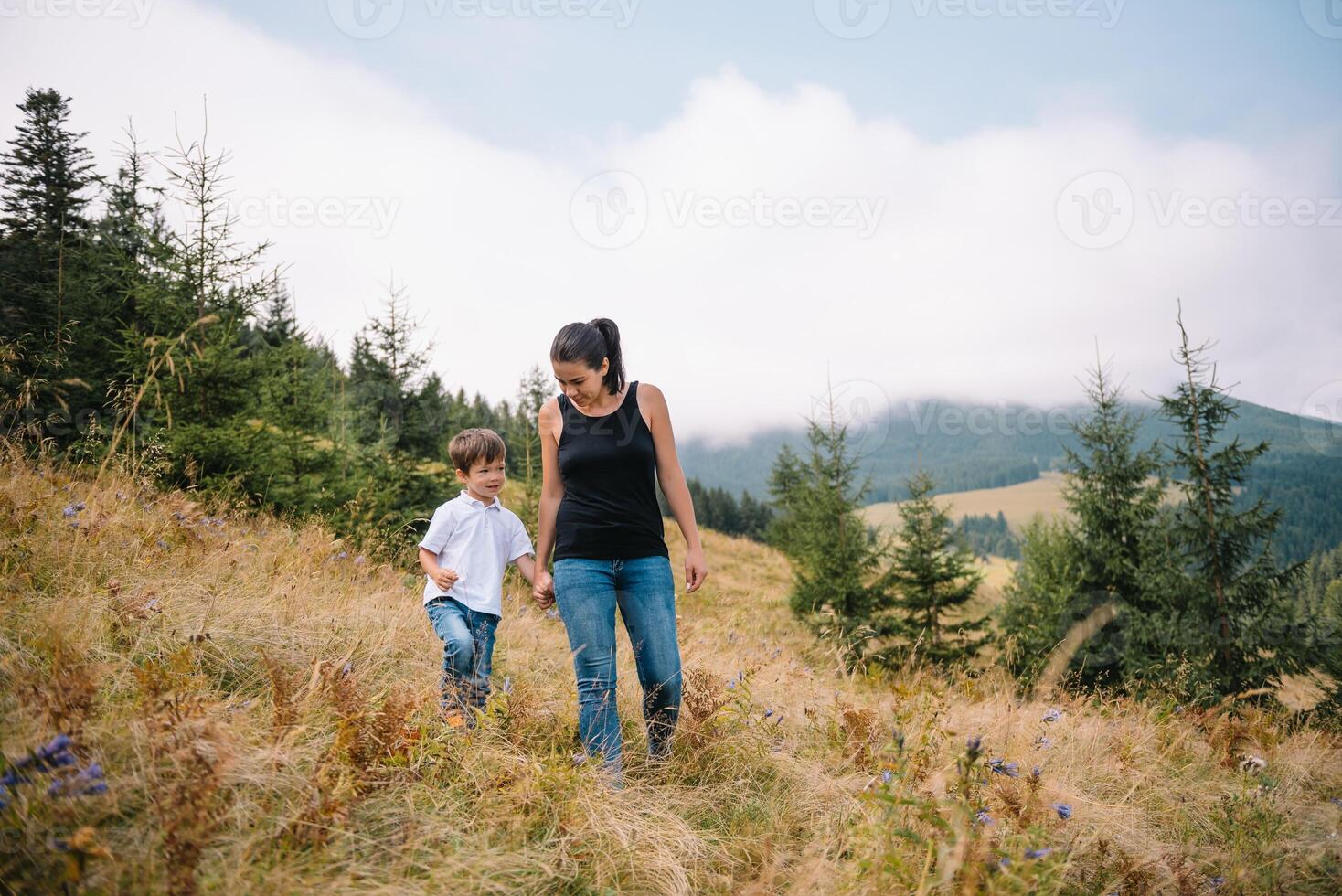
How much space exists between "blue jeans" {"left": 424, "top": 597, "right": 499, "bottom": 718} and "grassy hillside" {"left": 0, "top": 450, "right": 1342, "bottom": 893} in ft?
0.66

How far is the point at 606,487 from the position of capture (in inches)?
121

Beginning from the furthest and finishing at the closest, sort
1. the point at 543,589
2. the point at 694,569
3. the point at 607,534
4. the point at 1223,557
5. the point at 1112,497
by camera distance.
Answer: the point at 1112,497 → the point at 1223,557 → the point at 543,589 → the point at 694,569 → the point at 607,534

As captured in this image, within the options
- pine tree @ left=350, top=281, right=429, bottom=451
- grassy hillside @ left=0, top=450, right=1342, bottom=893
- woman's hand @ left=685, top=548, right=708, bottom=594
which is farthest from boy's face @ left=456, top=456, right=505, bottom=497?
pine tree @ left=350, top=281, right=429, bottom=451

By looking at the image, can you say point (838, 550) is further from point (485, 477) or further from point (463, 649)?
point (463, 649)

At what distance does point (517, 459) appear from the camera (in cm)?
1620

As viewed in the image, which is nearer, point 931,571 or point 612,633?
point 612,633

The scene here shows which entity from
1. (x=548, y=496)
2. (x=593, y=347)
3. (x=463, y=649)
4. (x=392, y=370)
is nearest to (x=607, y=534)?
(x=548, y=496)

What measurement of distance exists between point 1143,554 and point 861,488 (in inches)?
240

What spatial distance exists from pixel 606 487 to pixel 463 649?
1.23 m

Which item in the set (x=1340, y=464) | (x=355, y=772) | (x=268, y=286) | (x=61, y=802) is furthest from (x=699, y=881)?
(x=1340, y=464)

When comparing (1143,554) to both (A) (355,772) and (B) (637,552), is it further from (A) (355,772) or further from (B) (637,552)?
(A) (355,772)

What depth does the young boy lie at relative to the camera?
3.37 m

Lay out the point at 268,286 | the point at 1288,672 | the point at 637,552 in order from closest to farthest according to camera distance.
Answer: the point at 637,552, the point at 268,286, the point at 1288,672

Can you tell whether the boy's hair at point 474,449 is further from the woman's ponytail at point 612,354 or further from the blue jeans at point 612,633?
the blue jeans at point 612,633
